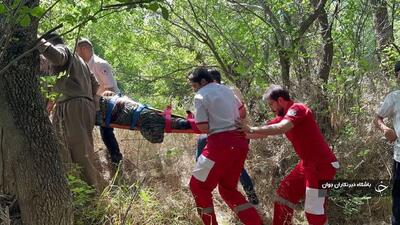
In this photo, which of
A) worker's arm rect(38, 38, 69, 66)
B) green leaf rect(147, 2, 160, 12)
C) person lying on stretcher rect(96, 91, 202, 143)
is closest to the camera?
green leaf rect(147, 2, 160, 12)

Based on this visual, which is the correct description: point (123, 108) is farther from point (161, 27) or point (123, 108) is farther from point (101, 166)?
point (161, 27)

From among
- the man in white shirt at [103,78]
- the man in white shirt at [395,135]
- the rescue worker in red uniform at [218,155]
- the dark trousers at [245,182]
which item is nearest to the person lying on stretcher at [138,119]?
the dark trousers at [245,182]

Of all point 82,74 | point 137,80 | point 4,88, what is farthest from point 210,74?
point 137,80

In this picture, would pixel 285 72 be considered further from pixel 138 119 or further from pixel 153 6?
pixel 153 6

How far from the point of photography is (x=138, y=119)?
5.00m

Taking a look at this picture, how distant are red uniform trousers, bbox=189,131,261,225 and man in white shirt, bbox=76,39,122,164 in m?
1.55

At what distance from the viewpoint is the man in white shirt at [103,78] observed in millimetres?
5426

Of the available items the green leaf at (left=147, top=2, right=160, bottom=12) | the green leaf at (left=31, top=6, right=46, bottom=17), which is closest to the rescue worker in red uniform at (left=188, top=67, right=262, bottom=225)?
the green leaf at (left=147, top=2, right=160, bottom=12)

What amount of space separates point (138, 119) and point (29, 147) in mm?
2350

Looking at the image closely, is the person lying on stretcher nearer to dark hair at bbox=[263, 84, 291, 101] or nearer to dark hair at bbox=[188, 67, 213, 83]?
dark hair at bbox=[188, 67, 213, 83]

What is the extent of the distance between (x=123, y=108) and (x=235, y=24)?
2461 mm

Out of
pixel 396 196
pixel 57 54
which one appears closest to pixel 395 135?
pixel 396 196

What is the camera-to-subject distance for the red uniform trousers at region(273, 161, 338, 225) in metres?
4.03

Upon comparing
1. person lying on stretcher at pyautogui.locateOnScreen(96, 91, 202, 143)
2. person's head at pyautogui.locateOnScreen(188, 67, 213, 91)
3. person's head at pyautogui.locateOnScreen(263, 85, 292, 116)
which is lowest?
person lying on stretcher at pyautogui.locateOnScreen(96, 91, 202, 143)
